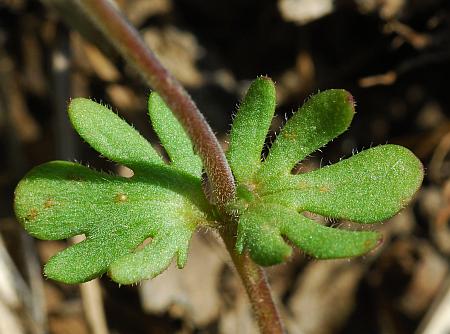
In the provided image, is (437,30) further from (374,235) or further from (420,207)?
(374,235)

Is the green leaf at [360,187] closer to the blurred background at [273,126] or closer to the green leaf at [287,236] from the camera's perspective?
the green leaf at [287,236]

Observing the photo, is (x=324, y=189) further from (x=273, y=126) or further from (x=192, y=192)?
(x=273, y=126)

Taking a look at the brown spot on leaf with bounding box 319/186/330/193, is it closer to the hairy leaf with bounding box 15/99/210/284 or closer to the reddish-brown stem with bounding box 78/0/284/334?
the reddish-brown stem with bounding box 78/0/284/334

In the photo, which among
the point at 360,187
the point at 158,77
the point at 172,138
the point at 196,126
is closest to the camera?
the point at 158,77

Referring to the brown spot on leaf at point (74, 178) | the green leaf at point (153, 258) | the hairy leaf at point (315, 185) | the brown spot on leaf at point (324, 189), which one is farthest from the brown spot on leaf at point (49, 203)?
the brown spot on leaf at point (324, 189)

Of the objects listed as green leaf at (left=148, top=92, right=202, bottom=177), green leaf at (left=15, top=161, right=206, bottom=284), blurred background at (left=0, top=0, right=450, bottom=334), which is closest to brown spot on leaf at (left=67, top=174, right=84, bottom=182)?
green leaf at (left=15, top=161, right=206, bottom=284)

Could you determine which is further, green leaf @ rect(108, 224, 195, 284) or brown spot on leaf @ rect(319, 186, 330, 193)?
brown spot on leaf @ rect(319, 186, 330, 193)

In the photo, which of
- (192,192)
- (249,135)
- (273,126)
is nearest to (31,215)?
(192,192)
